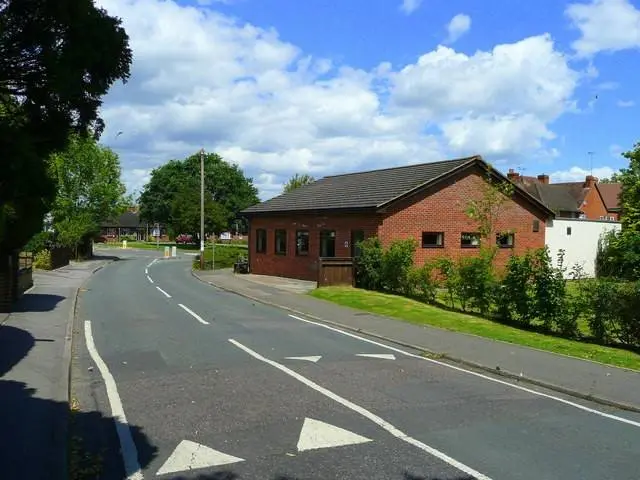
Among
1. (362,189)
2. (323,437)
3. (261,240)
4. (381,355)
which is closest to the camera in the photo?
(323,437)

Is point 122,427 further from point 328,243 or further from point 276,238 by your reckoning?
point 276,238

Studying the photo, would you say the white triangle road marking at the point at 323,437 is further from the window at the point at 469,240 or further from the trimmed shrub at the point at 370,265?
the window at the point at 469,240

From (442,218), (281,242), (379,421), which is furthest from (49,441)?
(281,242)

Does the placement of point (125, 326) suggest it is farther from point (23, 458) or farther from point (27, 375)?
point (23, 458)

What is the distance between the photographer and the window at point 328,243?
29.8m

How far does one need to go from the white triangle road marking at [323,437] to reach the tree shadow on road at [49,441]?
1537 mm

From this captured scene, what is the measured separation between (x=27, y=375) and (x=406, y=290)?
604 inches

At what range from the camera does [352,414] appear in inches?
295

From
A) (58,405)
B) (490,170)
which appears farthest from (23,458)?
(490,170)

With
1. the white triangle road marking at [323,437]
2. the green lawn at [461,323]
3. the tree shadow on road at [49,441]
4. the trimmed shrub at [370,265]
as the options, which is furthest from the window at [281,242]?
the white triangle road marking at [323,437]

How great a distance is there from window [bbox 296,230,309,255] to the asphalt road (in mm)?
18836

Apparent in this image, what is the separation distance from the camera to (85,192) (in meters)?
52.2

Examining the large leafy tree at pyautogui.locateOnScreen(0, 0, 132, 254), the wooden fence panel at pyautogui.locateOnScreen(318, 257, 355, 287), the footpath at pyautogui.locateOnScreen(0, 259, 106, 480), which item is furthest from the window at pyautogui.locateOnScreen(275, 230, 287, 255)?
the large leafy tree at pyautogui.locateOnScreen(0, 0, 132, 254)

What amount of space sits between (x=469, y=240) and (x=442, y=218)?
1.99 meters
